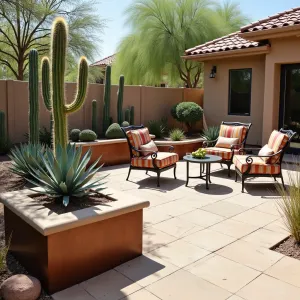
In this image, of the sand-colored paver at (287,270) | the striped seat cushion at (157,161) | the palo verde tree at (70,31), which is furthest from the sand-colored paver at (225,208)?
the palo verde tree at (70,31)

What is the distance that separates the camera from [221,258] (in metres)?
4.23

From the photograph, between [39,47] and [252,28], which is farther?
[39,47]

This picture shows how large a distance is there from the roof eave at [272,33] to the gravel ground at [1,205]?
7.58m

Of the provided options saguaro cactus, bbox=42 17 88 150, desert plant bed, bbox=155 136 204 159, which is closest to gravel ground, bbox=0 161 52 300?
saguaro cactus, bbox=42 17 88 150

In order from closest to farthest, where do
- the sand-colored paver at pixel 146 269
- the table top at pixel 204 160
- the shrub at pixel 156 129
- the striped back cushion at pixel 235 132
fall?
the sand-colored paver at pixel 146 269
the table top at pixel 204 160
the striped back cushion at pixel 235 132
the shrub at pixel 156 129

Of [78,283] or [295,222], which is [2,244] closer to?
[78,283]

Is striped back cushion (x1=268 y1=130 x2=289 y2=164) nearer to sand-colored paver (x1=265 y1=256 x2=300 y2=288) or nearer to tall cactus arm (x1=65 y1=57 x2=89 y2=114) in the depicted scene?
sand-colored paver (x1=265 y1=256 x2=300 y2=288)

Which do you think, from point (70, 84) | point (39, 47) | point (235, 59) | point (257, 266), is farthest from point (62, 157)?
point (39, 47)

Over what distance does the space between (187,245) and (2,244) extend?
7.58 feet

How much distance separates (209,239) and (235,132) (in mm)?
5169

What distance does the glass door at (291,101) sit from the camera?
10702 millimetres

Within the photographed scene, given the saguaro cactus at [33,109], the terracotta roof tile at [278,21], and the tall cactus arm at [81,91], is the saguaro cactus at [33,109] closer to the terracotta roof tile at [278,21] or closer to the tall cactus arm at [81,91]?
the tall cactus arm at [81,91]

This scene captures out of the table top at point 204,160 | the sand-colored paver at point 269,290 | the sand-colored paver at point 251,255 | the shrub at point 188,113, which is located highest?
the shrub at point 188,113

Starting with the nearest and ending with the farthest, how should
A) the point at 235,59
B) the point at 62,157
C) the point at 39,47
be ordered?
1. the point at 62,157
2. the point at 235,59
3. the point at 39,47
